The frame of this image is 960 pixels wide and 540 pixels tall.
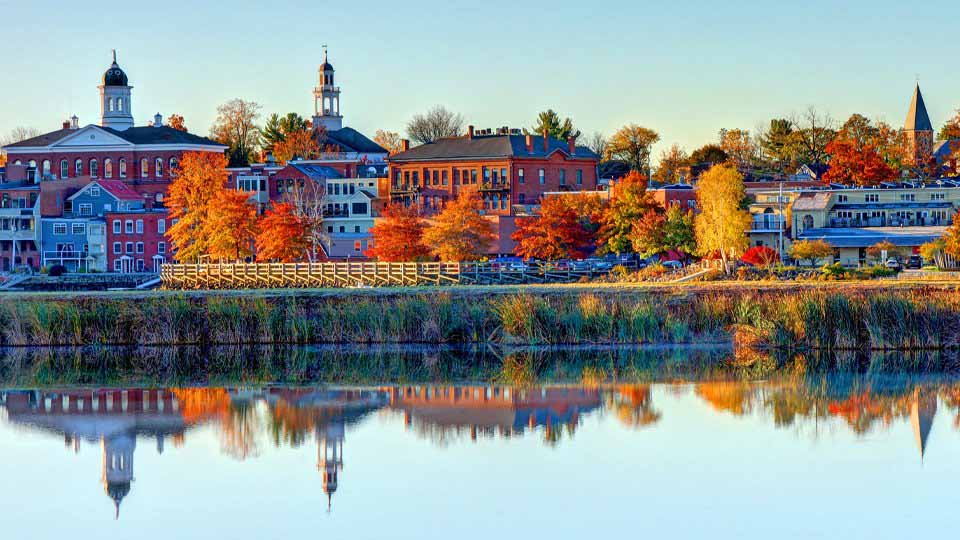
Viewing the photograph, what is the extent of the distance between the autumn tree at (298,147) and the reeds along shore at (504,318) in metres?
94.2

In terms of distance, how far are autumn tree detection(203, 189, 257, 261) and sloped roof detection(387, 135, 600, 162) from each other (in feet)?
88.2

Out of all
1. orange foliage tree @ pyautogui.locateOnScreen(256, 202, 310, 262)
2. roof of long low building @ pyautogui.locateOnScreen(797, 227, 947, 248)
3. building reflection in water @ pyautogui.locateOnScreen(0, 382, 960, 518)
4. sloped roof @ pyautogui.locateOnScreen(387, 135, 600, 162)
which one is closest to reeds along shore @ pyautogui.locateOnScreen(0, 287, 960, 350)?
building reflection in water @ pyautogui.locateOnScreen(0, 382, 960, 518)

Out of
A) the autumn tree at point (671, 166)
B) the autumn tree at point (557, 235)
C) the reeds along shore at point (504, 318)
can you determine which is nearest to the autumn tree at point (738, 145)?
the autumn tree at point (671, 166)

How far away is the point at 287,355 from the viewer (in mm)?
48188

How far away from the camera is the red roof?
4633 inches

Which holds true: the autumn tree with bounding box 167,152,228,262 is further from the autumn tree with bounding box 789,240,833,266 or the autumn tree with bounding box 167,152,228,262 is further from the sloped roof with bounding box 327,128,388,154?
the sloped roof with bounding box 327,128,388,154

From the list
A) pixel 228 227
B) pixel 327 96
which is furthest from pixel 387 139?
pixel 228 227

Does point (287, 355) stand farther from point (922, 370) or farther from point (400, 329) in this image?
point (922, 370)

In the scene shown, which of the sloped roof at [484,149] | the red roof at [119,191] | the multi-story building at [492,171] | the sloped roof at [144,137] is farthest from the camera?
the sloped roof at [144,137]

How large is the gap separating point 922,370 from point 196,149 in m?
98.6

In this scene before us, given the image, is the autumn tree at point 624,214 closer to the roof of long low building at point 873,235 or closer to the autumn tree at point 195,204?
the roof of long low building at point 873,235

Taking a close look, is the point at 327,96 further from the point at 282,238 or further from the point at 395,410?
the point at 395,410

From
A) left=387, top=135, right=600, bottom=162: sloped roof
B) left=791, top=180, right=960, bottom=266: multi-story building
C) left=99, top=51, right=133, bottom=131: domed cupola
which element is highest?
left=99, top=51, right=133, bottom=131: domed cupola

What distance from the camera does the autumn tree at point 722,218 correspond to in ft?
268
